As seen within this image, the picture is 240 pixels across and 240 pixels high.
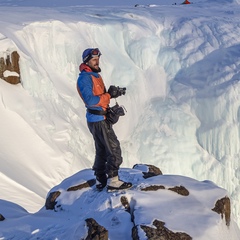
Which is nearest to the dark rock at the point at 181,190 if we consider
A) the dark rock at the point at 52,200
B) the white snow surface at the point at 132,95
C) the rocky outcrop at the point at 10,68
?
the dark rock at the point at 52,200

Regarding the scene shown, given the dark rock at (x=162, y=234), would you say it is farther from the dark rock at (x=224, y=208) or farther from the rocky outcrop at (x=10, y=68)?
the rocky outcrop at (x=10, y=68)

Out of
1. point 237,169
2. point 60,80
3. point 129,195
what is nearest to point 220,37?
point 237,169

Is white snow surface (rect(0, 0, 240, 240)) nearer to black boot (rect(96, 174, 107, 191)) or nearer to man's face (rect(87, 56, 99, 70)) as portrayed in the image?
black boot (rect(96, 174, 107, 191))

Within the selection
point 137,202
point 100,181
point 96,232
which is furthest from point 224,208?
point 96,232

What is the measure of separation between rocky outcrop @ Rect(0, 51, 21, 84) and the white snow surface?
13cm

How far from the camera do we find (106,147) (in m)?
5.36

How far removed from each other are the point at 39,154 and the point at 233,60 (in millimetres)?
6569

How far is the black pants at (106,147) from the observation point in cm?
529

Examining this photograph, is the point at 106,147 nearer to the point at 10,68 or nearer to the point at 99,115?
the point at 99,115

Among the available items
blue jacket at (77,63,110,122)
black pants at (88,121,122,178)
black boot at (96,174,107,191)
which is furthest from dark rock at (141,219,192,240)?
blue jacket at (77,63,110,122)

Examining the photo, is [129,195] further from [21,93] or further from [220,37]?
[220,37]

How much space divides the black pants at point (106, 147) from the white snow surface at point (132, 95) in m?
2.70

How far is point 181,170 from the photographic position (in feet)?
40.8

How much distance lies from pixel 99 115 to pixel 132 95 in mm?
8161
